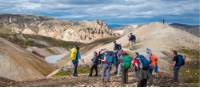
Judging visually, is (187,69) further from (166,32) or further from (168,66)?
(166,32)

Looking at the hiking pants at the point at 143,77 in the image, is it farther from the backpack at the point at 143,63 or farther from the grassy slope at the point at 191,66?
the grassy slope at the point at 191,66

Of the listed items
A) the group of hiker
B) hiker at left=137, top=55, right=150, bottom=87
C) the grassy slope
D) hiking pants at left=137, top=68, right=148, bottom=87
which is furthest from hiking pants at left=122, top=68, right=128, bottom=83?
the grassy slope

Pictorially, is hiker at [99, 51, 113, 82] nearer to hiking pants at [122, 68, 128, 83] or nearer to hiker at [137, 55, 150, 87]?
hiking pants at [122, 68, 128, 83]

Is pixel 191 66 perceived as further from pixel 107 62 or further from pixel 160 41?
pixel 107 62

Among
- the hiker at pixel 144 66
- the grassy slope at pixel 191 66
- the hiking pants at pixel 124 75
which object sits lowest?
the grassy slope at pixel 191 66

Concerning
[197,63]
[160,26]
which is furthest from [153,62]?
[160,26]

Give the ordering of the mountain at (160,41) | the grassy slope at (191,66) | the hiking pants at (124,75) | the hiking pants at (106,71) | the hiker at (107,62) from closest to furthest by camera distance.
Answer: the hiking pants at (124,75) → the hiker at (107,62) → the hiking pants at (106,71) → the grassy slope at (191,66) → the mountain at (160,41)

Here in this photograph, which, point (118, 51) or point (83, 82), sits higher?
point (118, 51)

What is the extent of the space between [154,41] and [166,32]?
28.3 ft

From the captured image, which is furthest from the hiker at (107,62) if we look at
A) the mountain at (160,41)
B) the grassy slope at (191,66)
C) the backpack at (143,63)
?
the mountain at (160,41)

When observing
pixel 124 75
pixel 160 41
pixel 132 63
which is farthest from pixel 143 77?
pixel 160 41

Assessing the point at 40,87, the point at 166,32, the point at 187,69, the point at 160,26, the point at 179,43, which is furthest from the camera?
the point at 160,26

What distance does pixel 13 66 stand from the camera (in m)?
56.3

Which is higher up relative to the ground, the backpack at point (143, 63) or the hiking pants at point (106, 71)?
the backpack at point (143, 63)
